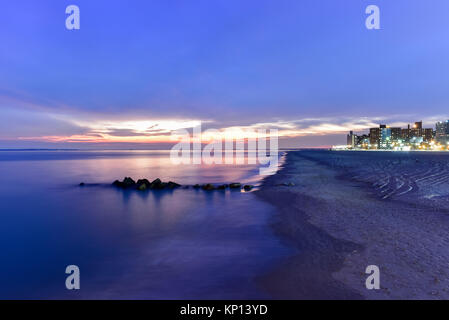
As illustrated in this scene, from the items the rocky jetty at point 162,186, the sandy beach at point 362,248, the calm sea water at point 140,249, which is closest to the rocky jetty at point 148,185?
the rocky jetty at point 162,186

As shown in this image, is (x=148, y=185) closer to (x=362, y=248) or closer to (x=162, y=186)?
(x=162, y=186)

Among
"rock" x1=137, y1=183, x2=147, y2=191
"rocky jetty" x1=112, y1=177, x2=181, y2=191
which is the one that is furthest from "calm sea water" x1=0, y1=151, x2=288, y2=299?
"rocky jetty" x1=112, y1=177, x2=181, y2=191

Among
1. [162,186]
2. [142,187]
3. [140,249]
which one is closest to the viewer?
[140,249]

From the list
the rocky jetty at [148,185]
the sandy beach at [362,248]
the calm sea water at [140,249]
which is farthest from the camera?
the rocky jetty at [148,185]

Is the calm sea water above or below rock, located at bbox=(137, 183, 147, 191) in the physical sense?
below

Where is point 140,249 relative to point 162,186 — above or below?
below

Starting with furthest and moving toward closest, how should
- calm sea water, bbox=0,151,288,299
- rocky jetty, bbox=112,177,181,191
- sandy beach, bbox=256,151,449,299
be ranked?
rocky jetty, bbox=112,177,181,191
calm sea water, bbox=0,151,288,299
sandy beach, bbox=256,151,449,299

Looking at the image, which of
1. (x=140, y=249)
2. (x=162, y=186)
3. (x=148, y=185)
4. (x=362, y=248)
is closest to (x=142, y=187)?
(x=148, y=185)

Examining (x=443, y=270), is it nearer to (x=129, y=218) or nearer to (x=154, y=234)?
(x=154, y=234)

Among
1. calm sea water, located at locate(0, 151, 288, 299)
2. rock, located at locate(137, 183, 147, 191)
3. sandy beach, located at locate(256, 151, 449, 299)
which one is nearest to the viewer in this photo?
sandy beach, located at locate(256, 151, 449, 299)

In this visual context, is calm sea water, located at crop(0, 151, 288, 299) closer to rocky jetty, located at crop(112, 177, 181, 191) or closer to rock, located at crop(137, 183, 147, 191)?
rock, located at crop(137, 183, 147, 191)

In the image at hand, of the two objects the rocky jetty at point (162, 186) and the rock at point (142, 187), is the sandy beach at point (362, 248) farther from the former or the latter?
the rock at point (142, 187)

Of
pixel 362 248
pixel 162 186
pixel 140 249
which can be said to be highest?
pixel 362 248
